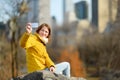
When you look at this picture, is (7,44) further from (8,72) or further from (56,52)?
(56,52)

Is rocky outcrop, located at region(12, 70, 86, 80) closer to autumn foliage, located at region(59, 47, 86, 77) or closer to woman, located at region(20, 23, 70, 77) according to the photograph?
woman, located at region(20, 23, 70, 77)

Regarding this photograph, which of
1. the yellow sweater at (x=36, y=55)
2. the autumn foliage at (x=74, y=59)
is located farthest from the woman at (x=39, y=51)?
the autumn foliage at (x=74, y=59)

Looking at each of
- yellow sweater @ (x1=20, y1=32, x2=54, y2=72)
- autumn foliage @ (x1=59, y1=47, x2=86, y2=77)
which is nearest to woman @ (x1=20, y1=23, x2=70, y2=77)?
yellow sweater @ (x1=20, y1=32, x2=54, y2=72)

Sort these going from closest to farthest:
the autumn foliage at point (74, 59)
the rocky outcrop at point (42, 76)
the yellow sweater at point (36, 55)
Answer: the rocky outcrop at point (42, 76)
the yellow sweater at point (36, 55)
the autumn foliage at point (74, 59)

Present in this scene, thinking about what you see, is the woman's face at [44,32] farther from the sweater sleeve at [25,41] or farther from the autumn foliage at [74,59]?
the autumn foliage at [74,59]

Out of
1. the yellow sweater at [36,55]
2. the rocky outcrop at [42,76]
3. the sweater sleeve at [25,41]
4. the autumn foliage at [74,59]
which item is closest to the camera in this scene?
the rocky outcrop at [42,76]

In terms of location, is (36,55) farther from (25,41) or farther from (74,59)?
(74,59)

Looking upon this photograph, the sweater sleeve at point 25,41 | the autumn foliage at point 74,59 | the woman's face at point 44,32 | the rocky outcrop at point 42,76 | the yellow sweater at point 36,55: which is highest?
the woman's face at point 44,32

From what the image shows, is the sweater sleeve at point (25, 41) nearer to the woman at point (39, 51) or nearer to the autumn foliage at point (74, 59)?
the woman at point (39, 51)

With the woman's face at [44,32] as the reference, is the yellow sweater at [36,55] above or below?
below

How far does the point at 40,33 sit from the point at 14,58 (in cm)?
1022

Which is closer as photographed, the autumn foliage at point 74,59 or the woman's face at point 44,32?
the woman's face at point 44,32

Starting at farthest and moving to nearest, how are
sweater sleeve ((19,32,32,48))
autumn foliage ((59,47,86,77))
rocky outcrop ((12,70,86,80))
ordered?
autumn foliage ((59,47,86,77)) < sweater sleeve ((19,32,32,48)) < rocky outcrop ((12,70,86,80))

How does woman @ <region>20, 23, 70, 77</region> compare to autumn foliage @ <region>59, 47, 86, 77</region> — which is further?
autumn foliage @ <region>59, 47, 86, 77</region>
